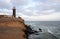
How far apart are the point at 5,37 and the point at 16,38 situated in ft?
4.68

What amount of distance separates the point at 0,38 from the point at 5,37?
0.99 meters

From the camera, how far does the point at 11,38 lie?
59.9ft

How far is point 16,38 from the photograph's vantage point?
1891cm

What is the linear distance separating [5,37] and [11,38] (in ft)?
2.27

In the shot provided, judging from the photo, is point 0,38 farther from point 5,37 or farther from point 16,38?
point 16,38

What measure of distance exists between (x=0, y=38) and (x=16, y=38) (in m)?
2.31

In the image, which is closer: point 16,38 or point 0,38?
point 0,38

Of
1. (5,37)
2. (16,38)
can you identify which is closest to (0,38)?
(5,37)

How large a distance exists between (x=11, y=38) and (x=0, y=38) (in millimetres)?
1491

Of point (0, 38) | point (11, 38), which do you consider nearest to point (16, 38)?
point (11, 38)

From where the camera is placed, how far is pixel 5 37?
18.1 m

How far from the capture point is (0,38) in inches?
679

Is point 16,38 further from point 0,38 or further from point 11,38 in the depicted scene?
point 0,38
